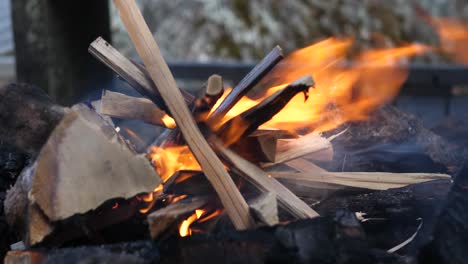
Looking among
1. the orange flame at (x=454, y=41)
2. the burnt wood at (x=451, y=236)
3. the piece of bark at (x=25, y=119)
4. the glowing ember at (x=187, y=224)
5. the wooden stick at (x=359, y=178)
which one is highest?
the piece of bark at (x=25, y=119)

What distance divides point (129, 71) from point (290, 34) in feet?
21.6

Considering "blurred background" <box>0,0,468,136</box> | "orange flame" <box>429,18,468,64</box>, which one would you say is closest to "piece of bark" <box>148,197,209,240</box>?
"blurred background" <box>0,0,468,136</box>

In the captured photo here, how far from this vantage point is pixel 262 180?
2131 mm

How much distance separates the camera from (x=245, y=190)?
2182mm

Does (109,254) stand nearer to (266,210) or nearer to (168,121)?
(266,210)

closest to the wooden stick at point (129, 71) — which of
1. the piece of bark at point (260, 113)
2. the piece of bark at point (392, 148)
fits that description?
the piece of bark at point (260, 113)

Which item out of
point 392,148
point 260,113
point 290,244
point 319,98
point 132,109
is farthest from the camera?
point 392,148

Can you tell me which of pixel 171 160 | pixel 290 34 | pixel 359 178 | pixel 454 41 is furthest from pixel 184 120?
pixel 454 41

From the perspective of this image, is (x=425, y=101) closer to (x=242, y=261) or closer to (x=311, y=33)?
(x=311, y=33)

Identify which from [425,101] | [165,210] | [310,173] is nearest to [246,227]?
[165,210]

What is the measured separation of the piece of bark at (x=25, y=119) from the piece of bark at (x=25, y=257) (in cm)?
41

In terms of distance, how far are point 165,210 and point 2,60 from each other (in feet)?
15.9

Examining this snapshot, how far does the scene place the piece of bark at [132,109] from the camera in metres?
2.25

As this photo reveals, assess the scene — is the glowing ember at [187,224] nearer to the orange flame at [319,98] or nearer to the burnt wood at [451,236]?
the orange flame at [319,98]
